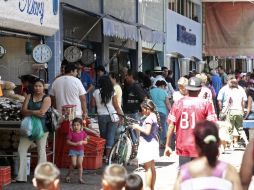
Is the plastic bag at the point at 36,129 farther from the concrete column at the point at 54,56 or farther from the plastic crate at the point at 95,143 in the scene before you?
the concrete column at the point at 54,56

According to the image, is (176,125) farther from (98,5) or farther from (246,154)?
(98,5)

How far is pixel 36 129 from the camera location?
10.8 meters

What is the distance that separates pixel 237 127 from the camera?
16781 millimetres

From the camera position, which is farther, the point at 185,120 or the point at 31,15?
the point at 31,15

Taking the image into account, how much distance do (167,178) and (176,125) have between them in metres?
3.12

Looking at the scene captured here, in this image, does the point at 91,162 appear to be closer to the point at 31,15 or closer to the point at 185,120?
the point at 31,15

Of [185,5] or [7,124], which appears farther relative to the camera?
[185,5]

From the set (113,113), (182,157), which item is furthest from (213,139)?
(113,113)

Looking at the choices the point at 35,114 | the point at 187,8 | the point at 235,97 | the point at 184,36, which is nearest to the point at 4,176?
the point at 35,114

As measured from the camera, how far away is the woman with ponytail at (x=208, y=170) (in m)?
5.10

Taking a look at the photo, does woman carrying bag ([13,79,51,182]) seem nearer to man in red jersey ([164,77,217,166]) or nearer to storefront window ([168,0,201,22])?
man in red jersey ([164,77,217,166])

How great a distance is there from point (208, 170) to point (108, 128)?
799cm

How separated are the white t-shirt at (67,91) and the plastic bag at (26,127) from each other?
4.59 feet

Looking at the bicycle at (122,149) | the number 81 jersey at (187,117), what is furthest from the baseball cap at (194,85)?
the bicycle at (122,149)
